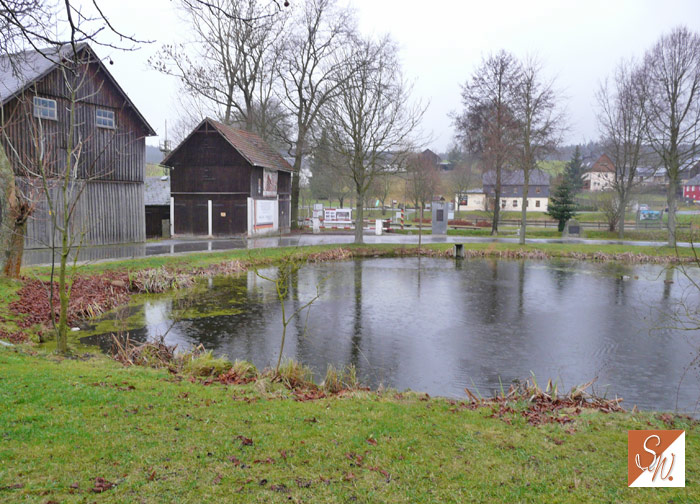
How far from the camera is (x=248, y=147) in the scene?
33.5m

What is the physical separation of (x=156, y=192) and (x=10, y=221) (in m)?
22.7

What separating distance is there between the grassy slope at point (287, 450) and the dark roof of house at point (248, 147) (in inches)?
1012

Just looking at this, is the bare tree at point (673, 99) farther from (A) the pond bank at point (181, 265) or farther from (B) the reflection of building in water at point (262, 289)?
(B) the reflection of building in water at point (262, 289)

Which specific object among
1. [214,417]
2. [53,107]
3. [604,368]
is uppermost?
[53,107]

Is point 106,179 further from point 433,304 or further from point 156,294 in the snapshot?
point 433,304

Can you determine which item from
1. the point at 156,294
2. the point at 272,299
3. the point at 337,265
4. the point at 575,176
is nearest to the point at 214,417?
the point at 272,299

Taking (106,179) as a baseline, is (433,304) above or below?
below

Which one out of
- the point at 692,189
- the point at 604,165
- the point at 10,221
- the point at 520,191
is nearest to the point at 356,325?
the point at 10,221

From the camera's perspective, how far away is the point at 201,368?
879cm

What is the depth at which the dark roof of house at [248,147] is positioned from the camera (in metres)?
31.3

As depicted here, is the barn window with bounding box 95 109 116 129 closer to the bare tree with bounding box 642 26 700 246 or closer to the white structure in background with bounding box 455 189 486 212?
the bare tree with bounding box 642 26 700 246

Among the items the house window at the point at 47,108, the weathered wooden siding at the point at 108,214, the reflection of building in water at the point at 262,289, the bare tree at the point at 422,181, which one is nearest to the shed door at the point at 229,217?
the weathered wooden siding at the point at 108,214

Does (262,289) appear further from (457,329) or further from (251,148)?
(251,148)

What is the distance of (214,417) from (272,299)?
416 inches
